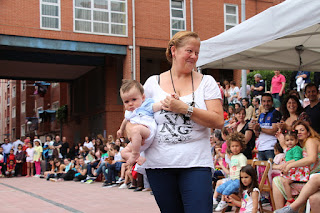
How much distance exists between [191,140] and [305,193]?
122 inches

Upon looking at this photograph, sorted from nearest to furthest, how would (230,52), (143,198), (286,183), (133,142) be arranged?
1. (133,142)
2. (286,183)
3. (230,52)
4. (143,198)

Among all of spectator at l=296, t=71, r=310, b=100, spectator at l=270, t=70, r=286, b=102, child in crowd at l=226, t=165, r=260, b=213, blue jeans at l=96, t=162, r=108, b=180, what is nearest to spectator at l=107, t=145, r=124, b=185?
blue jeans at l=96, t=162, r=108, b=180

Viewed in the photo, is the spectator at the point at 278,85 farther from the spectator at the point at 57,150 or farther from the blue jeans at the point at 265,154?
the spectator at the point at 57,150

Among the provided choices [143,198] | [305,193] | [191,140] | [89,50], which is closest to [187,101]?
[191,140]

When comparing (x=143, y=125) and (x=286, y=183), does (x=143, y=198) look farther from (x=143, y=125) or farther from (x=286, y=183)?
(x=143, y=125)

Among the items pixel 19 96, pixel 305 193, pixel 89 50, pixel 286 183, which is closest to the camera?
pixel 305 193

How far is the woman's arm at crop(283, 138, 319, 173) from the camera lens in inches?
236

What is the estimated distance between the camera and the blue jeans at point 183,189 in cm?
289

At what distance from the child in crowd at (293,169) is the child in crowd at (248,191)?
0.46 meters

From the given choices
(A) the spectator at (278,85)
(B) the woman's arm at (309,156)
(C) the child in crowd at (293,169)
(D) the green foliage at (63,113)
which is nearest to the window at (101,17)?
(A) the spectator at (278,85)

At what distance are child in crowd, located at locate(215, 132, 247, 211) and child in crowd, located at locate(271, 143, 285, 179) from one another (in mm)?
525

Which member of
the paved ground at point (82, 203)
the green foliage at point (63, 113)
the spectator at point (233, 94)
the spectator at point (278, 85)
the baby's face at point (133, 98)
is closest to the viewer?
the baby's face at point (133, 98)

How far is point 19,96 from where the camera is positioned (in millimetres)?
52000

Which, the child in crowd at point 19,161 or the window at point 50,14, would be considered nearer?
the window at point 50,14
